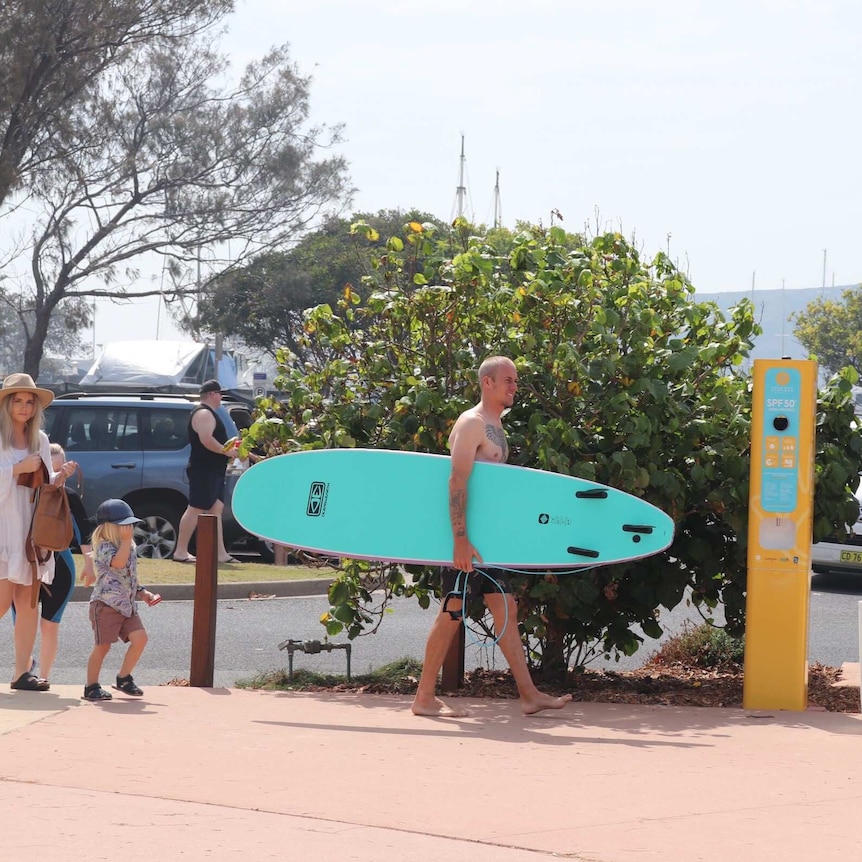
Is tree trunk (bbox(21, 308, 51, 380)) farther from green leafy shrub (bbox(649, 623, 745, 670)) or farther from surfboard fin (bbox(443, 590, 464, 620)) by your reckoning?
surfboard fin (bbox(443, 590, 464, 620))

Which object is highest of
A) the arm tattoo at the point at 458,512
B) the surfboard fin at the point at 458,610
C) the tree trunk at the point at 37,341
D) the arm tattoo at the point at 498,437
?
the tree trunk at the point at 37,341

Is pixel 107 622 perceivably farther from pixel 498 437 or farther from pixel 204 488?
pixel 204 488

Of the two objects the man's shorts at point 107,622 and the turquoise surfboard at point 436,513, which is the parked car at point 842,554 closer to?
the turquoise surfboard at point 436,513

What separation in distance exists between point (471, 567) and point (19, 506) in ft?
7.87

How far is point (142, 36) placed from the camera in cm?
2686

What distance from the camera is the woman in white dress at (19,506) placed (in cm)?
716

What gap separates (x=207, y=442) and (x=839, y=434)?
694cm

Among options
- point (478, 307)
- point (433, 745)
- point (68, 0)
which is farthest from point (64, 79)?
point (433, 745)

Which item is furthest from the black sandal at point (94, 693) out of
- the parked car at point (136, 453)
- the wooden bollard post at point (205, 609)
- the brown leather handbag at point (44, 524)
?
the parked car at point (136, 453)

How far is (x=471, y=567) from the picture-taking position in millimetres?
6891

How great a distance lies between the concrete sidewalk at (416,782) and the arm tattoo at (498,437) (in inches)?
52.9

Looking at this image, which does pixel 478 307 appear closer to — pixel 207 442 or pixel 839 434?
pixel 839 434

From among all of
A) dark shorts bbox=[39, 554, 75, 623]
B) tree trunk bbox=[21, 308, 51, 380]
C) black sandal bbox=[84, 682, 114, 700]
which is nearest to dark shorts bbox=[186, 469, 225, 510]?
dark shorts bbox=[39, 554, 75, 623]

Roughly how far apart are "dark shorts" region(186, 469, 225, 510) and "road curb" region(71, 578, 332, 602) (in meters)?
0.88
